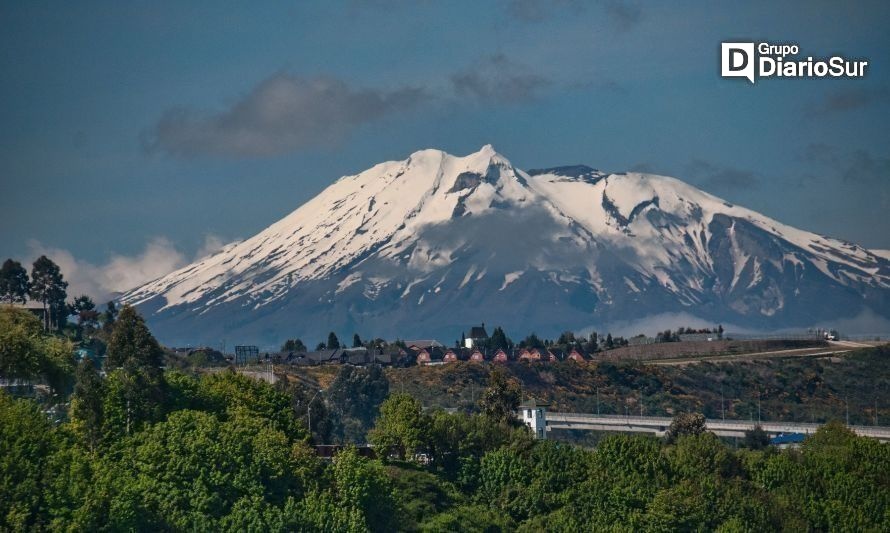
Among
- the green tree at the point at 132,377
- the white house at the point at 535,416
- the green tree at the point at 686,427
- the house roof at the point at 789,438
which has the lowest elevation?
the house roof at the point at 789,438

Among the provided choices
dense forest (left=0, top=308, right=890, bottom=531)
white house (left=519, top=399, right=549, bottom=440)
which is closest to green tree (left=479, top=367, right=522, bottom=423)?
dense forest (left=0, top=308, right=890, bottom=531)

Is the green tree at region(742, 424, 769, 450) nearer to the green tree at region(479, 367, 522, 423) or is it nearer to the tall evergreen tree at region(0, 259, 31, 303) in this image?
the green tree at region(479, 367, 522, 423)

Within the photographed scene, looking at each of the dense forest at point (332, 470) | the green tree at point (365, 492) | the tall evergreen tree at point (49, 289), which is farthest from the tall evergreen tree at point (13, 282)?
the green tree at point (365, 492)

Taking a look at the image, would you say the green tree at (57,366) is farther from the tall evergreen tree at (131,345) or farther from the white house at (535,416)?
the white house at (535,416)

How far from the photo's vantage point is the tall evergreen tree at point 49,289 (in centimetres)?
19512

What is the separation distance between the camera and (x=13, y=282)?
628 feet

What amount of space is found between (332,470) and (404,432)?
16802 mm

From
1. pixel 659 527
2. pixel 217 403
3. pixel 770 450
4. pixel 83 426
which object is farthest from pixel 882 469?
pixel 83 426

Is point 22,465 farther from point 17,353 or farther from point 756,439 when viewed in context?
point 756,439

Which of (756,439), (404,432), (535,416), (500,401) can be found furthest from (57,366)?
(756,439)

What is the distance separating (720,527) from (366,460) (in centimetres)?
2928

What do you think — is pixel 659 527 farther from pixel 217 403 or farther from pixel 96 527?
pixel 96 527

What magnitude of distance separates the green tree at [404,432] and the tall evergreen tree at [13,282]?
66.3 m

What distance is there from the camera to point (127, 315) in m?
134
